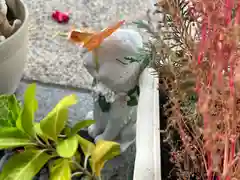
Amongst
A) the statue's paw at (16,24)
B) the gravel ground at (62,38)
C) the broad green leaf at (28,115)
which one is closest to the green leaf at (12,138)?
the broad green leaf at (28,115)

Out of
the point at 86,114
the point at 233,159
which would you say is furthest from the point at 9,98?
the point at 233,159

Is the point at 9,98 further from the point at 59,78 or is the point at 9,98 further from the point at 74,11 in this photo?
the point at 74,11

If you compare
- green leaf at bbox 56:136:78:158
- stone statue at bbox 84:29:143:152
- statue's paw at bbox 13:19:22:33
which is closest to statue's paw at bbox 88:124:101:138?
stone statue at bbox 84:29:143:152

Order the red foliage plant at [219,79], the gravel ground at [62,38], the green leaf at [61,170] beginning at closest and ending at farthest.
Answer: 1. the red foliage plant at [219,79]
2. the green leaf at [61,170]
3. the gravel ground at [62,38]

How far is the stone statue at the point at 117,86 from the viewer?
74 cm

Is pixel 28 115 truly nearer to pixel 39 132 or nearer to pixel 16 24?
pixel 39 132

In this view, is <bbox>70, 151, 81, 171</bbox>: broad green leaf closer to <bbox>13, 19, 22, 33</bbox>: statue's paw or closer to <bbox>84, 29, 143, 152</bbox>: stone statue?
<bbox>84, 29, 143, 152</bbox>: stone statue

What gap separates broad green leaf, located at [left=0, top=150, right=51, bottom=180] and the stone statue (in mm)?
148

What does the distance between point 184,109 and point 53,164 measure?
314 mm

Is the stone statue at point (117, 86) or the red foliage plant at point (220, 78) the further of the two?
the stone statue at point (117, 86)

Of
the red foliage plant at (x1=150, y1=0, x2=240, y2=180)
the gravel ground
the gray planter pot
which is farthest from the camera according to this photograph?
the gravel ground

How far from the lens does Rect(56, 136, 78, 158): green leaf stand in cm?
74

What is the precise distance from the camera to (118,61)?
756 mm

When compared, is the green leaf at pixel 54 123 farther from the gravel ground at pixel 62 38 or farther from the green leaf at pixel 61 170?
the gravel ground at pixel 62 38
